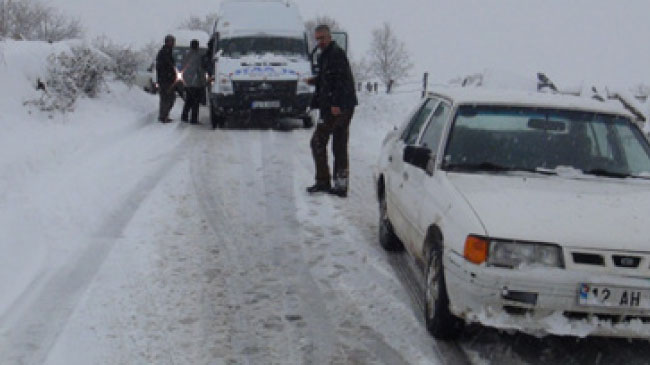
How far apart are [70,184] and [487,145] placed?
17.0 ft

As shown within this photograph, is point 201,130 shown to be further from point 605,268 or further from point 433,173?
point 605,268

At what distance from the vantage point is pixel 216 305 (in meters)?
4.91

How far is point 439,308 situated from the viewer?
430 centimetres

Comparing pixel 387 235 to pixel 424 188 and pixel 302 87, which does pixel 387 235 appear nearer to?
pixel 424 188

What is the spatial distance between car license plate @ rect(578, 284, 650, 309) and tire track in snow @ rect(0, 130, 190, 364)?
2957 mm

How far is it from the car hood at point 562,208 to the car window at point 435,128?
0.61 meters

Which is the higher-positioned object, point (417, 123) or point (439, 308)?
point (417, 123)

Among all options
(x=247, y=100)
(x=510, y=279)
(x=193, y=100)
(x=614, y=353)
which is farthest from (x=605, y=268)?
(x=193, y=100)

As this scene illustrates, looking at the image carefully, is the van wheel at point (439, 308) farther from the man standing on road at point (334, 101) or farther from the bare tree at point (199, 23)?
the bare tree at point (199, 23)

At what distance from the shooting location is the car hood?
3.81m

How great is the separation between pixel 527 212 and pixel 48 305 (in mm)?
3152

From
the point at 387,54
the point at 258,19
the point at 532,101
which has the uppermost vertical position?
the point at 258,19

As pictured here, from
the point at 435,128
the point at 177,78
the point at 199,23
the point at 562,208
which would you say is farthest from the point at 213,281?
the point at 199,23

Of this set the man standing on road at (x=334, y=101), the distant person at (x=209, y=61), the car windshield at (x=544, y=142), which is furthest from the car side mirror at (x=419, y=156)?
the distant person at (x=209, y=61)
